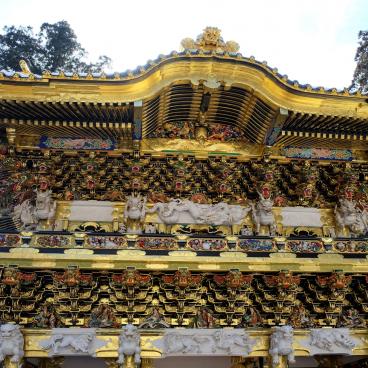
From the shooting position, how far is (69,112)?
23.7 feet

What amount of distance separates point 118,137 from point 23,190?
6.72 ft

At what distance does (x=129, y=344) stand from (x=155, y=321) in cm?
61

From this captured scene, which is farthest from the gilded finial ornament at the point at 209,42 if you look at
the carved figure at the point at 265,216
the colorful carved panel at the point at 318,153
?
the carved figure at the point at 265,216

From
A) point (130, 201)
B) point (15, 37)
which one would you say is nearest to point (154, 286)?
point (130, 201)

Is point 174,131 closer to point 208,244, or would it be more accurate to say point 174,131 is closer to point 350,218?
point 208,244

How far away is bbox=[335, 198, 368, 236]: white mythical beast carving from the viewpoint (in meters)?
8.07

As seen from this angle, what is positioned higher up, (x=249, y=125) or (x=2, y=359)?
(x=249, y=125)

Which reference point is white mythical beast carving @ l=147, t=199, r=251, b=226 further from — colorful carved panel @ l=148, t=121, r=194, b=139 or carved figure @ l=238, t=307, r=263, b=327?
carved figure @ l=238, t=307, r=263, b=327

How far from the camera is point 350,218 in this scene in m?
8.05

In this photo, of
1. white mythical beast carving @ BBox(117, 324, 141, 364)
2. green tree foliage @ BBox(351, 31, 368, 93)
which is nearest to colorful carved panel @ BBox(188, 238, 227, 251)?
white mythical beast carving @ BBox(117, 324, 141, 364)

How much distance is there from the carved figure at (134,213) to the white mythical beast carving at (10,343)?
2.54m

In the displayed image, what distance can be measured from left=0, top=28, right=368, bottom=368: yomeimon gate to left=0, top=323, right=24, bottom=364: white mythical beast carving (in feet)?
0.13

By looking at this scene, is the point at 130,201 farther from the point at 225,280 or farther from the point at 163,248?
the point at 225,280

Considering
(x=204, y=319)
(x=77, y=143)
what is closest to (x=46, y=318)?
(x=204, y=319)
